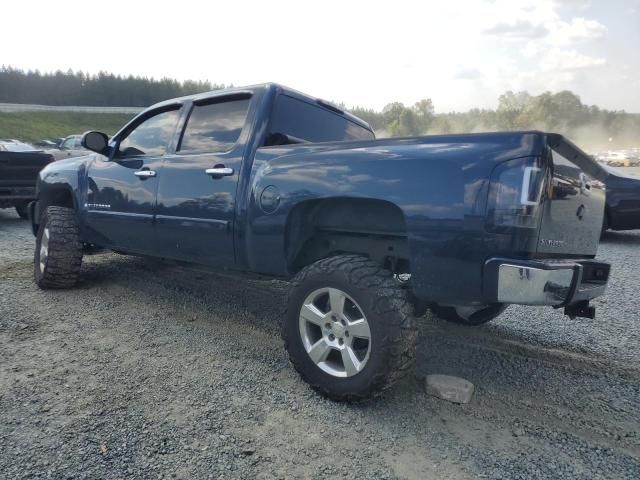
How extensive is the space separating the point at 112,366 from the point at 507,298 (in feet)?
7.91

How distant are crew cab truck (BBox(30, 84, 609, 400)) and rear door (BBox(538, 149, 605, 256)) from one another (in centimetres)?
1

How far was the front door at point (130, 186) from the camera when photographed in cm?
385

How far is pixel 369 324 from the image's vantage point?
2.43 meters

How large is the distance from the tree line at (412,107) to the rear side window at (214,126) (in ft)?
76.7

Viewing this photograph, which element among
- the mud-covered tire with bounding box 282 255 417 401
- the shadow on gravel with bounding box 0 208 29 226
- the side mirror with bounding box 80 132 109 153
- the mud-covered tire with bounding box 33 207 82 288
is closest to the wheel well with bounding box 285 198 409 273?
the mud-covered tire with bounding box 282 255 417 401

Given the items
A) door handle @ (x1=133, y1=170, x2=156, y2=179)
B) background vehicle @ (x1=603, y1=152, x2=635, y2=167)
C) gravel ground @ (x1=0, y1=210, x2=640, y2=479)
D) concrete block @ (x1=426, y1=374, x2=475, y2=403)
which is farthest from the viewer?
background vehicle @ (x1=603, y1=152, x2=635, y2=167)

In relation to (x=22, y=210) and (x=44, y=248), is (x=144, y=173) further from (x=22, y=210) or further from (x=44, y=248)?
(x=22, y=210)

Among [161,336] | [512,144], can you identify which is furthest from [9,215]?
[512,144]

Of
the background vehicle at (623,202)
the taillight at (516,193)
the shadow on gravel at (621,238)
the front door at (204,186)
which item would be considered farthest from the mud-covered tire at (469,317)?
the shadow on gravel at (621,238)

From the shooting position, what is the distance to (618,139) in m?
66.5

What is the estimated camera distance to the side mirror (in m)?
4.29

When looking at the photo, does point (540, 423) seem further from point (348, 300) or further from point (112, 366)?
point (112, 366)

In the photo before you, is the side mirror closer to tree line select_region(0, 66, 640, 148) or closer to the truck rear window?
the truck rear window

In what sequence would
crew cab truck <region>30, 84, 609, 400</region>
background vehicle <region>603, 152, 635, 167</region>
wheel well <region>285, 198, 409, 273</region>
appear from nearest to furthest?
crew cab truck <region>30, 84, 609, 400</region>, wheel well <region>285, 198, 409, 273</region>, background vehicle <region>603, 152, 635, 167</region>
